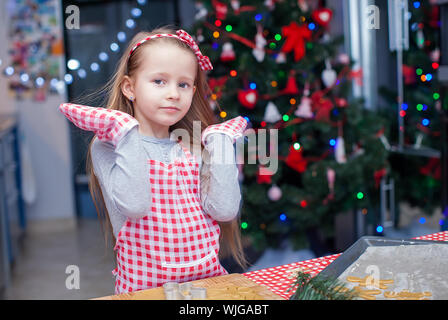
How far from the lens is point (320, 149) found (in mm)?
3133

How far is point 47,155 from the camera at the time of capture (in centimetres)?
496

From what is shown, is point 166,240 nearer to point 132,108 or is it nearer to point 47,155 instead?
point 132,108

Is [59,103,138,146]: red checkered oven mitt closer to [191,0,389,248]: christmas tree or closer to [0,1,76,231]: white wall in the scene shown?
[191,0,389,248]: christmas tree

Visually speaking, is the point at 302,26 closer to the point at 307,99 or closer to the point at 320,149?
the point at 307,99

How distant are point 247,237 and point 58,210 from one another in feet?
8.54

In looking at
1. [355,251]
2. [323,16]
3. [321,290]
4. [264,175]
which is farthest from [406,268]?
[323,16]

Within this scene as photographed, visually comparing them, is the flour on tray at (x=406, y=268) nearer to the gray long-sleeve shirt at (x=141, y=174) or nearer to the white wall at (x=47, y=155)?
the gray long-sleeve shirt at (x=141, y=174)

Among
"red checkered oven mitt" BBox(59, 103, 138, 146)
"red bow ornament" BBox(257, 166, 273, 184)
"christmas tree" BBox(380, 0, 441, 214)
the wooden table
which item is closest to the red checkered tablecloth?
the wooden table

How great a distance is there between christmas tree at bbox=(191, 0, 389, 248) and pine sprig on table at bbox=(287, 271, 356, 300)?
1.89 m

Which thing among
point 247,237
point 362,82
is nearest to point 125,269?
point 247,237

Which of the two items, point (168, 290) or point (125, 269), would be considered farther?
point (125, 269)

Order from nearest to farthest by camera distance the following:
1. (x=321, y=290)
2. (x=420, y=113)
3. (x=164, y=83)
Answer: (x=321, y=290)
(x=164, y=83)
(x=420, y=113)

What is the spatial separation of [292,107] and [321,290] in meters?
2.13
